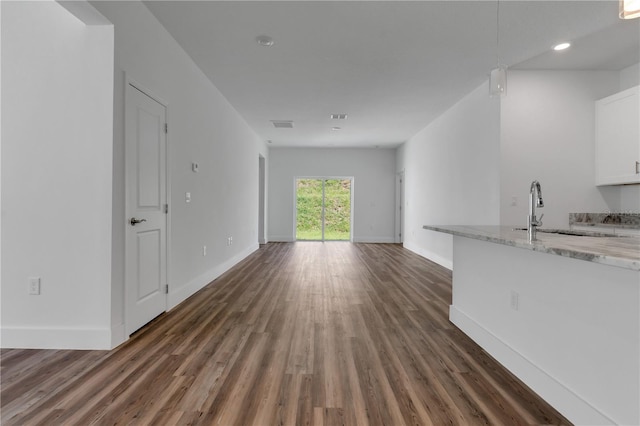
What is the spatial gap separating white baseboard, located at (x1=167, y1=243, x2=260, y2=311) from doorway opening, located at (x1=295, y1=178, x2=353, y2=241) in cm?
394

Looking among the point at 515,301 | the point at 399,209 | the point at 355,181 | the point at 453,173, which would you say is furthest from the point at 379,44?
the point at 399,209

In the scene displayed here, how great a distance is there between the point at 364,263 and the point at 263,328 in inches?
142

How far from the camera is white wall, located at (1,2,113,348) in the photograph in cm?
240

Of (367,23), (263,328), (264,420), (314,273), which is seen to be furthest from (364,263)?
(264,420)

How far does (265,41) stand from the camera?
338cm

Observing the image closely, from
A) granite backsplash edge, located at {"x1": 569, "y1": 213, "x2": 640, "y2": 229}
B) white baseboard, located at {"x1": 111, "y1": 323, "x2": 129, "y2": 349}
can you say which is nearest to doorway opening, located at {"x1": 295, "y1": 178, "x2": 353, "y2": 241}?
granite backsplash edge, located at {"x1": 569, "y1": 213, "x2": 640, "y2": 229}

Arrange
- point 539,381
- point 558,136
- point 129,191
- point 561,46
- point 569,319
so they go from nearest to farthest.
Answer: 1. point 569,319
2. point 539,381
3. point 129,191
4. point 561,46
5. point 558,136

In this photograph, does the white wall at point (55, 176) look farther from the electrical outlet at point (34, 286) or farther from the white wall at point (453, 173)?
the white wall at point (453, 173)

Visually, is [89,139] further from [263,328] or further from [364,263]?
[364,263]

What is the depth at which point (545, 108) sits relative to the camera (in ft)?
13.7

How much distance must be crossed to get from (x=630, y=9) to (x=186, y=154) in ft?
12.2

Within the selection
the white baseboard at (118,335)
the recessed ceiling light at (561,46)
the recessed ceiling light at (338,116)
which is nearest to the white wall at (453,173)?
the recessed ceiling light at (561,46)

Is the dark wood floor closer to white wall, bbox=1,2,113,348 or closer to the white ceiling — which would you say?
white wall, bbox=1,2,113,348

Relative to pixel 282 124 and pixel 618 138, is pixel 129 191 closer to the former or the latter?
pixel 282 124
